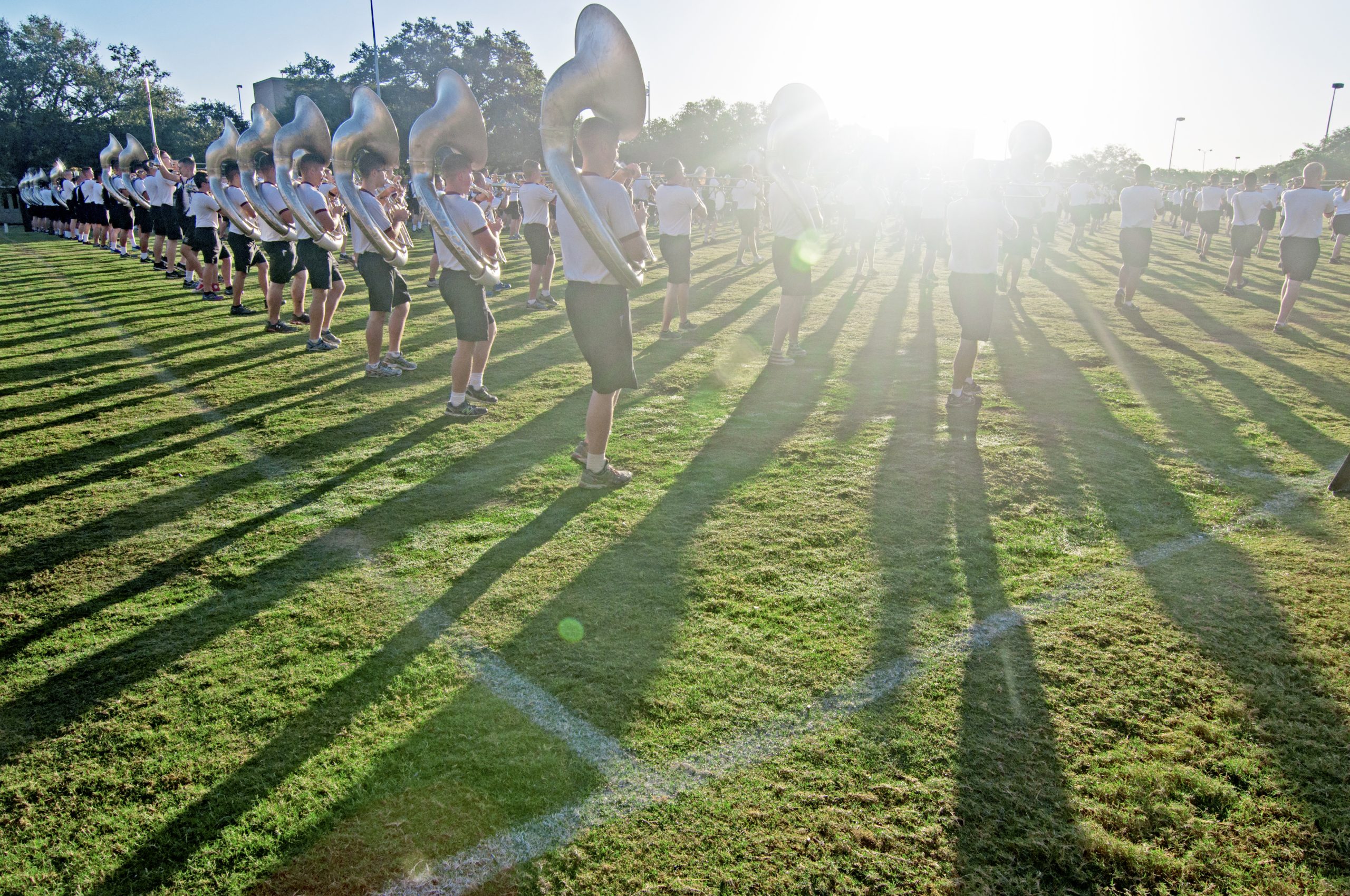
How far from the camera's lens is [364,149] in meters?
7.14

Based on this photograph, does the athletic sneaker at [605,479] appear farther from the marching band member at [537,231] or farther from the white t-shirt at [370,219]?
the marching band member at [537,231]

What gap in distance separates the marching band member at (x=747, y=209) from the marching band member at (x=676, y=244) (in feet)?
23.9

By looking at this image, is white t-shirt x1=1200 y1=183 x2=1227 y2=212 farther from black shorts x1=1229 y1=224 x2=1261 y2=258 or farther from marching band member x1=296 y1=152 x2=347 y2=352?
marching band member x1=296 y1=152 x2=347 y2=352

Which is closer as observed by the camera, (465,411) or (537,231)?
(465,411)

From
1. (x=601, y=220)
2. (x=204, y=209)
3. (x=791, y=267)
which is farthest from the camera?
(x=204, y=209)

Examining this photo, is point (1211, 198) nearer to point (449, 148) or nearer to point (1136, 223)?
point (1136, 223)

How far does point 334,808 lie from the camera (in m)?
2.39

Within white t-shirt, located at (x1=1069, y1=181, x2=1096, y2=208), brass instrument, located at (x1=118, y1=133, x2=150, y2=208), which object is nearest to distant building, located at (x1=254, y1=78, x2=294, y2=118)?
brass instrument, located at (x1=118, y1=133, x2=150, y2=208)

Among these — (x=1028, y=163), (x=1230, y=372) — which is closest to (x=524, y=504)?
(x=1028, y=163)

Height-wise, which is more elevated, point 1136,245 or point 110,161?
point 110,161

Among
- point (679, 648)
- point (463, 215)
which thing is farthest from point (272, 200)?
point (679, 648)

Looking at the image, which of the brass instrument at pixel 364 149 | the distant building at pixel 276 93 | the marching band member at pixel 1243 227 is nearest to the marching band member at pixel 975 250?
the brass instrument at pixel 364 149

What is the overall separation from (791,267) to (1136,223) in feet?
22.4

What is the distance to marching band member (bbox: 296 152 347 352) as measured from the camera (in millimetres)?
8328
